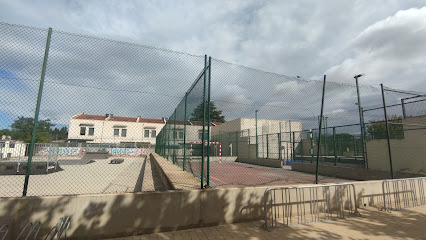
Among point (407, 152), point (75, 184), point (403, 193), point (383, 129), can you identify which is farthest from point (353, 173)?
point (75, 184)

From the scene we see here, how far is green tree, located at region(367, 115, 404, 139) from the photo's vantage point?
9480mm

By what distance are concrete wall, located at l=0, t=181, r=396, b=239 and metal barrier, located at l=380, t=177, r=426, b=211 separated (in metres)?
3.96

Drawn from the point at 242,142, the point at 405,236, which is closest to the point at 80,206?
the point at 405,236

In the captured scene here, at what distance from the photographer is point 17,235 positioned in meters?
3.04

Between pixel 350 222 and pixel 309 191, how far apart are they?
93 cm

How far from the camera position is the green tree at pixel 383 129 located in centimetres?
948

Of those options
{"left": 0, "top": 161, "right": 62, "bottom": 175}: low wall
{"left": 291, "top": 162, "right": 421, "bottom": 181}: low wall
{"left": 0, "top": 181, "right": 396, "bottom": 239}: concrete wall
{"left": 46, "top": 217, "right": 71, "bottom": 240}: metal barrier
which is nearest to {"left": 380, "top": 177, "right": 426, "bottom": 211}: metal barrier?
{"left": 291, "top": 162, "right": 421, "bottom": 181}: low wall

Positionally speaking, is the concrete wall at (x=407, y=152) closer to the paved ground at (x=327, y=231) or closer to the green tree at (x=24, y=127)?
the paved ground at (x=327, y=231)

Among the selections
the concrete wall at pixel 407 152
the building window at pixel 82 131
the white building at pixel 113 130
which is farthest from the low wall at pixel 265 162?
the building window at pixel 82 131

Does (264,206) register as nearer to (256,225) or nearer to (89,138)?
(256,225)

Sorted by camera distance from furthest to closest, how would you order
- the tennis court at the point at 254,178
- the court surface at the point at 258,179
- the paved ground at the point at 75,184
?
the court surface at the point at 258,179, the paved ground at the point at 75,184, the tennis court at the point at 254,178

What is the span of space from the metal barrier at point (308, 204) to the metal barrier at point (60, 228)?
3.31 meters

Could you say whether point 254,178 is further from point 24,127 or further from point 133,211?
point 24,127

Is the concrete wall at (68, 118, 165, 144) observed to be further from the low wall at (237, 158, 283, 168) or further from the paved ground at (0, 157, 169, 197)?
the paved ground at (0, 157, 169, 197)
